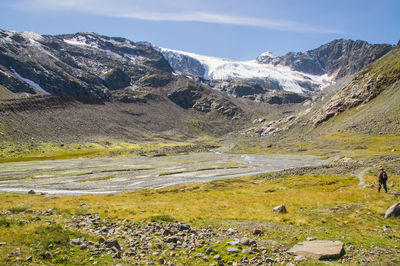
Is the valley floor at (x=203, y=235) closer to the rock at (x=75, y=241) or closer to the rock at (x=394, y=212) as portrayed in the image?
the rock at (x=75, y=241)

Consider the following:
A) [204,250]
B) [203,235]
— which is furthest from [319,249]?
[203,235]

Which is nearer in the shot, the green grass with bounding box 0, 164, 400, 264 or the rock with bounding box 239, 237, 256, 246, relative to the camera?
the green grass with bounding box 0, 164, 400, 264

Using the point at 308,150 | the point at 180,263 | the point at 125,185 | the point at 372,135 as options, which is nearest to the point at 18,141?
the point at 125,185

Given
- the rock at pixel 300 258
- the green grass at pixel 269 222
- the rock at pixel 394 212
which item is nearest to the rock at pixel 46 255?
the green grass at pixel 269 222

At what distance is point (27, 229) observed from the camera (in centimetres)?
1733

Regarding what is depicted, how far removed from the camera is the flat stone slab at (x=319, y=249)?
1432 cm

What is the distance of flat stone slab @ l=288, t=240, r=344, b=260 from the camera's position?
47.0 feet

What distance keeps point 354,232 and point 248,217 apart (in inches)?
374

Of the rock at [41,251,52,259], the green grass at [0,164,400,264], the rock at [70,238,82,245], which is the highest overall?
the rock at [41,251,52,259]

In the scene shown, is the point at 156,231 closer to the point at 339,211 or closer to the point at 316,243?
the point at 316,243

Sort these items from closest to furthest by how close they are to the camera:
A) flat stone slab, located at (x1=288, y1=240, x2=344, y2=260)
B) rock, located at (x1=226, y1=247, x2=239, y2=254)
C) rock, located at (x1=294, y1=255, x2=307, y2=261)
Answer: rock, located at (x1=294, y1=255, x2=307, y2=261)
flat stone slab, located at (x1=288, y1=240, x2=344, y2=260)
rock, located at (x1=226, y1=247, x2=239, y2=254)

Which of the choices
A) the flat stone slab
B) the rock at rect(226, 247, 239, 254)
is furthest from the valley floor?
the flat stone slab

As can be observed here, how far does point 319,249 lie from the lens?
591 inches

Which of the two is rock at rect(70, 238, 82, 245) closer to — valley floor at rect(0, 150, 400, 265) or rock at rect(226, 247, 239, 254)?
valley floor at rect(0, 150, 400, 265)
